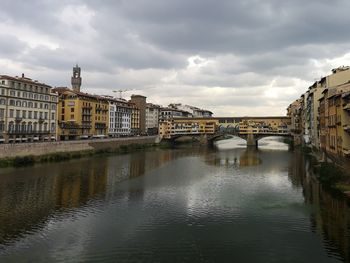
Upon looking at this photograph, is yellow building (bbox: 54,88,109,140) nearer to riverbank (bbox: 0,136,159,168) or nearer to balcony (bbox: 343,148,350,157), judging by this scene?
riverbank (bbox: 0,136,159,168)

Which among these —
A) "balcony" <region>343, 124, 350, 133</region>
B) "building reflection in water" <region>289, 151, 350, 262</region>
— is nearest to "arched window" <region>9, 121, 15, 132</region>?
"building reflection in water" <region>289, 151, 350, 262</region>

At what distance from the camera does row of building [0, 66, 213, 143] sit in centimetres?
5772

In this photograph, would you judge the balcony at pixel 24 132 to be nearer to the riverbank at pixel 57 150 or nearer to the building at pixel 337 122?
the riverbank at pixel 57 150

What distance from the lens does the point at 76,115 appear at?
3083 inches

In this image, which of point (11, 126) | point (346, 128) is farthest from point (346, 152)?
point (11, 126)

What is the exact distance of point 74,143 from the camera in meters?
62.8

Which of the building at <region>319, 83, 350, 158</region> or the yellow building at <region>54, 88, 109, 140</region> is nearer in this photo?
the building at <region>319, 83, 350, 158</region>

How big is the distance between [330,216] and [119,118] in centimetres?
8017

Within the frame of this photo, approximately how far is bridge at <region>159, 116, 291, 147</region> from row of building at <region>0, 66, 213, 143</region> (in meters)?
12.1

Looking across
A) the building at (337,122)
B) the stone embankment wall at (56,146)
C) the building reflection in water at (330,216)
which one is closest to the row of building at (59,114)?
the stone embankment wall at (56,146)

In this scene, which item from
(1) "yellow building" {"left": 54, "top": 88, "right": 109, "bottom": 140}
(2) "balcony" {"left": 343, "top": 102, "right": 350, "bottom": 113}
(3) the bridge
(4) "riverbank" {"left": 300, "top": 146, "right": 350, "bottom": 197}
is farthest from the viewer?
(3) the bridge

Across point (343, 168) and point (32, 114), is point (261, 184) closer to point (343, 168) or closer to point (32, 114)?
point (343, 168)

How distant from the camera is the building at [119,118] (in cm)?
9394

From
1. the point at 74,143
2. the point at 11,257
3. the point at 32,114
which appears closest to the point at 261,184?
the point at 11,257
